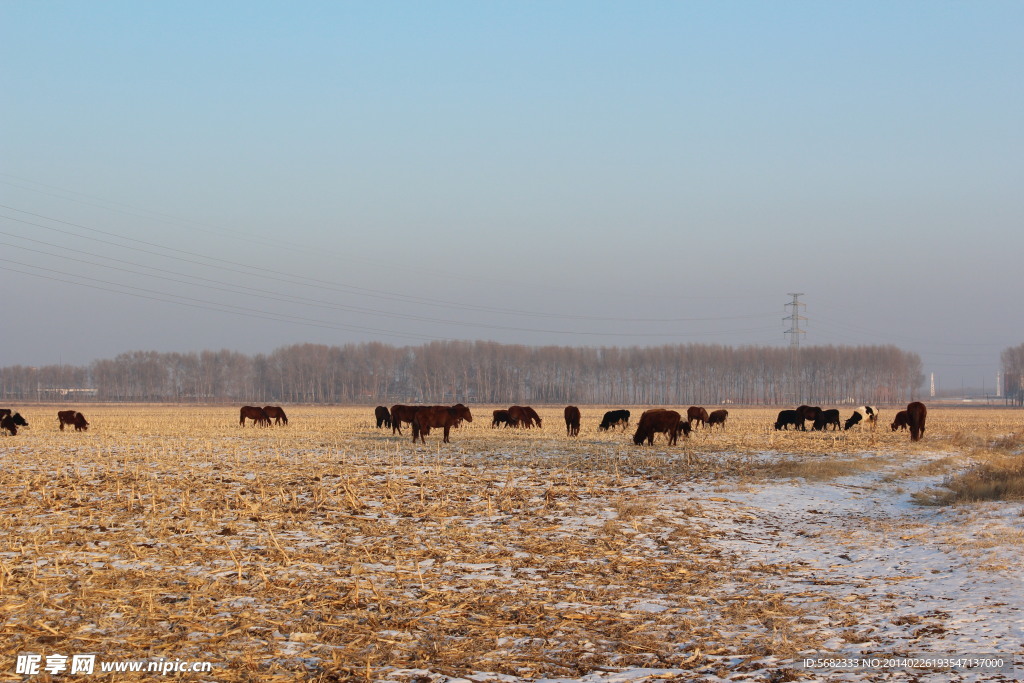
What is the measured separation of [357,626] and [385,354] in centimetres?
16375

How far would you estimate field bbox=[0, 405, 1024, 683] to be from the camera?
297 inches

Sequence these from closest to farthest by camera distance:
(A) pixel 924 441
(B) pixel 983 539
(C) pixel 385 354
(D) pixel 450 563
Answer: (D) pixel 450 563, (B) pixel 983 539, (A) pixel 924 441, (C) pixel 385 354

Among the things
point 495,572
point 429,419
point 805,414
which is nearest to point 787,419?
point 805,414

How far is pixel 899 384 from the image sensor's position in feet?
563

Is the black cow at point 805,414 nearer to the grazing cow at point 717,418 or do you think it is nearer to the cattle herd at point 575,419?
the cattle herd at point 575,419

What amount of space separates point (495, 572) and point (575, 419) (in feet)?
81.8

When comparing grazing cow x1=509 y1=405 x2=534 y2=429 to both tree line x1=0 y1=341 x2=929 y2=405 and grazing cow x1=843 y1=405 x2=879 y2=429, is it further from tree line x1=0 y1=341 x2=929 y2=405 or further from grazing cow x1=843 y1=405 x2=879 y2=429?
tree line x1=0 y1=341 x2=929 y2=405

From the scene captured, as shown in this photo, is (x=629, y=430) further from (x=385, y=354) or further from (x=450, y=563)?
(x=385, y=354)

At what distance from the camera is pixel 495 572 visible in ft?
34.8

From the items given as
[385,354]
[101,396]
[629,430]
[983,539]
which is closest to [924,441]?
[629,430]

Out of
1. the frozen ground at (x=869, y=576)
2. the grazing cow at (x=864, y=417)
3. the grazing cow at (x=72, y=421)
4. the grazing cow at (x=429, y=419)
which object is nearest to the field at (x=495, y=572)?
the frozen ground at (x=869, y=576)

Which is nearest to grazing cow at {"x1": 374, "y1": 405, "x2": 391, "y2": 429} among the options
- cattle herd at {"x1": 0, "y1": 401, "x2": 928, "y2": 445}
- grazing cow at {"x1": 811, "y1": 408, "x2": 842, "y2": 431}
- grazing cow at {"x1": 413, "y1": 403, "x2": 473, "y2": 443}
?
cattle herd at {"x1": 0, "y1": 401, "x2": 928, "y2": 445}

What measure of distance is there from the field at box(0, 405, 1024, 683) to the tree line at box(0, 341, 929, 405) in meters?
144

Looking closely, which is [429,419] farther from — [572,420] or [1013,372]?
[1013,372]
